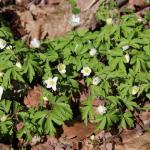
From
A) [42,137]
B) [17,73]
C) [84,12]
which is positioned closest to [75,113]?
[42,137]

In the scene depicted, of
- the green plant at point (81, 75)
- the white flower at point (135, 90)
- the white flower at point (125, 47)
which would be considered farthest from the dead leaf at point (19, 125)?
the white flower at point (125, 47)

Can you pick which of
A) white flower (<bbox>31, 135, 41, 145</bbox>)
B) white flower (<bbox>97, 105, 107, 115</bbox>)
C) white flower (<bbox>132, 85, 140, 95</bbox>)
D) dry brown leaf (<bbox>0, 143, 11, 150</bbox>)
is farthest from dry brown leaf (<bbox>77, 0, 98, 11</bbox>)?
dry brown leaf (<bbox>0, 143, 11, 150</bbox>)

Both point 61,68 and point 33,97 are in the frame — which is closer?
point 61,68

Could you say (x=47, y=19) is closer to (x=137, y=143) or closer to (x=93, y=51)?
(x=93, y=51)

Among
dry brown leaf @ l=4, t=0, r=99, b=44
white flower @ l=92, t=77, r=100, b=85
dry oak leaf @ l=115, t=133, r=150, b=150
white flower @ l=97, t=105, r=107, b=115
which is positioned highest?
dry brown leaf @ l=4, t=0, r=99, b=44

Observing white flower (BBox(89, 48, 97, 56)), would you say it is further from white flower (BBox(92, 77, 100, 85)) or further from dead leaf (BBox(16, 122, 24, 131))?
dead leaf (BBox(16, 122, 24, 131))

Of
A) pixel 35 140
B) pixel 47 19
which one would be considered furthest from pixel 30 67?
pixel 47 19

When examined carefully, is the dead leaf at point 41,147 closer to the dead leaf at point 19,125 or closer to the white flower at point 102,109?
the dead leaf at point 19,125
